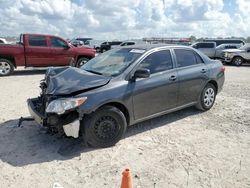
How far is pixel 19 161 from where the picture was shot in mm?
4082

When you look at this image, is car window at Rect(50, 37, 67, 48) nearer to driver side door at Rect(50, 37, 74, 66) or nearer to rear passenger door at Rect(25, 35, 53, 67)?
driver side door at Rect(50, 37, 74, 66)

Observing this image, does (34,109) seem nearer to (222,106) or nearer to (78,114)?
(78,114)

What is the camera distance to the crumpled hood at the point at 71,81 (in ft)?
14.2

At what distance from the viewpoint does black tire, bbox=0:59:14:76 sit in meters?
→ 12.0

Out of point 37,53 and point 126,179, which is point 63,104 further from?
point 37,53

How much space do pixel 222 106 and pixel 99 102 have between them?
4.00m

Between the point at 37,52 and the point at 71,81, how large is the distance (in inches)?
338

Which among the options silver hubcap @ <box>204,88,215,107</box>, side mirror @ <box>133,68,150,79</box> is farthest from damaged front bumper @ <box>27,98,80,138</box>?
silver hubcap @ <box>204,88,215,107</box>

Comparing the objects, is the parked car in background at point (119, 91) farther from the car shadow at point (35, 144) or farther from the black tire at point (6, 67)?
the black tire at point (6, 67)

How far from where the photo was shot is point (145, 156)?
427cm

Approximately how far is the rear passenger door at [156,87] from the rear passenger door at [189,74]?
22 cm

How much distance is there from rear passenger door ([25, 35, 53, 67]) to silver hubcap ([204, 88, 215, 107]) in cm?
840

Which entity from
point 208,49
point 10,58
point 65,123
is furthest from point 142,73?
point 208,49

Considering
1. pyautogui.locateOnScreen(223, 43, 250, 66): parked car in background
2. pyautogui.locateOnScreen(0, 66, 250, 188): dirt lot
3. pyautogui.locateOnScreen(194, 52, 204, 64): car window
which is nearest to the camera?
pyautogui.locateOnScreen(0, 66, 250, 188): dirt lot
